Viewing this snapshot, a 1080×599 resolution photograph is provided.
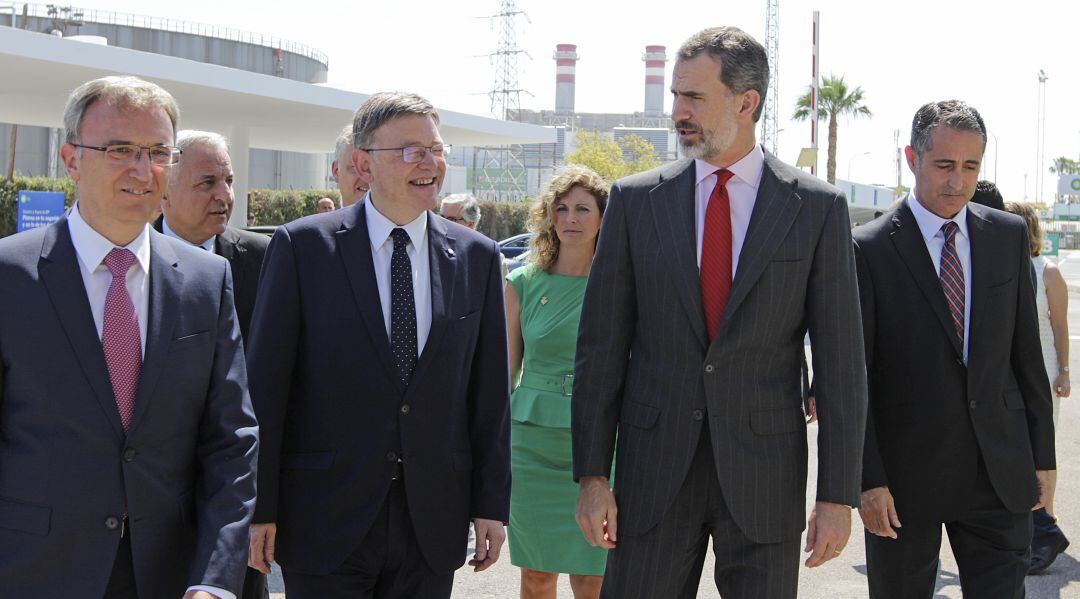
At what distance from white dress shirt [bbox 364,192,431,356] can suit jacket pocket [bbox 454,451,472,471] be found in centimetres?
35

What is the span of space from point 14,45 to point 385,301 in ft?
55.2

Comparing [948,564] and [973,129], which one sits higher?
[973,129]

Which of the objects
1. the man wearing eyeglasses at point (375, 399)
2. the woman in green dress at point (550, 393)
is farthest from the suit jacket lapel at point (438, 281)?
the woman in green dress at point (550, 393)

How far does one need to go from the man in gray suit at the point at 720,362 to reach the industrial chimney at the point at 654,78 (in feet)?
427

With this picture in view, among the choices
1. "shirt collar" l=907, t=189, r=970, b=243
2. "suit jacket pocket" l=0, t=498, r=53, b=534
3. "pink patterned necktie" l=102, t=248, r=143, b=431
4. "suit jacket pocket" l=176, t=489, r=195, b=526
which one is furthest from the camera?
"shirt collar" l=907, t=189, r=970, b=243

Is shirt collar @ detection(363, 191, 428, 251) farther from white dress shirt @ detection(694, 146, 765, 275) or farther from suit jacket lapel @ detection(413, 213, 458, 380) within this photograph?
white dress shirt @ detection(694, 146, 765, 275)

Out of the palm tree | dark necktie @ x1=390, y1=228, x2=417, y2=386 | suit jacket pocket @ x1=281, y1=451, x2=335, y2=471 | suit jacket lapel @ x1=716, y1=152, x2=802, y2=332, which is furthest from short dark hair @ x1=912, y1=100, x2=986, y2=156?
the palm tree

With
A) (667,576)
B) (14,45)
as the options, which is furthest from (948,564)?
(14,45)

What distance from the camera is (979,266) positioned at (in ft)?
13.6

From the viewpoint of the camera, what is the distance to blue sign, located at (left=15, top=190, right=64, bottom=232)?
1906cm

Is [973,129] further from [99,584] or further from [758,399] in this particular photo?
[99,584]

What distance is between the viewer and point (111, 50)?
782 inches

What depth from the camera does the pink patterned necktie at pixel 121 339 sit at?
8.77 feet

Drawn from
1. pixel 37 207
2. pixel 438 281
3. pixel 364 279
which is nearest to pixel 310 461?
pixel 364 279
